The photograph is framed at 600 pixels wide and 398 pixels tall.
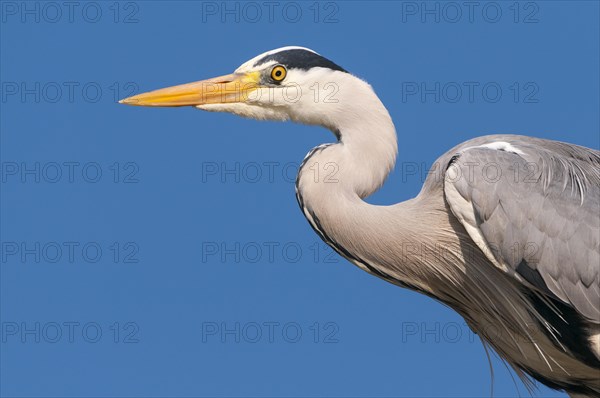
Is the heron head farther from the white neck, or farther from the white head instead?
the white neck

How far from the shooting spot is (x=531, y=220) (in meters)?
5.38

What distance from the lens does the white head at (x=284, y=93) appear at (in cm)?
582

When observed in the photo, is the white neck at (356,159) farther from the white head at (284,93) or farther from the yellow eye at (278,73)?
the yellow eye at (278,73)

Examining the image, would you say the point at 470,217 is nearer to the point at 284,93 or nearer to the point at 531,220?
the point at 531,220

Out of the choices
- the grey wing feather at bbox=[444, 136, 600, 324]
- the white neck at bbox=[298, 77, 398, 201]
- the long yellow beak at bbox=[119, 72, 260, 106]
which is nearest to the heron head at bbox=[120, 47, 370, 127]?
the long yellow beak at bbox=[119, 72, 260, 106]

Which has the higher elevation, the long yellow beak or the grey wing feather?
the long yellow beak

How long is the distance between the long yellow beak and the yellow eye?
3.4 inches

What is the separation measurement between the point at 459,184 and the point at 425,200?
0.41 meters

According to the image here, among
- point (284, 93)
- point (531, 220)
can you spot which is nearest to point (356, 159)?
point (284, 93)

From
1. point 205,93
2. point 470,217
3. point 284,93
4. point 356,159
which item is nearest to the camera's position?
point 470,217

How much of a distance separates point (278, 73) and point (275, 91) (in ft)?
0.29

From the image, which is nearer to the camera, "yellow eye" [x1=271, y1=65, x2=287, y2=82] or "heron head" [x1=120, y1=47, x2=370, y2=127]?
"heron head" [x1=120, y1=47, x2=370, y2=127]

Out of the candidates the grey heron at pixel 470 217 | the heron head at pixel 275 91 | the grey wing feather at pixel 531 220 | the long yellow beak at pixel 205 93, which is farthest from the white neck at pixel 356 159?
the long yellow beak at pixel 205 93

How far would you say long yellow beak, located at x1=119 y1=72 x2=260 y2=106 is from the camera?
6.09 m
